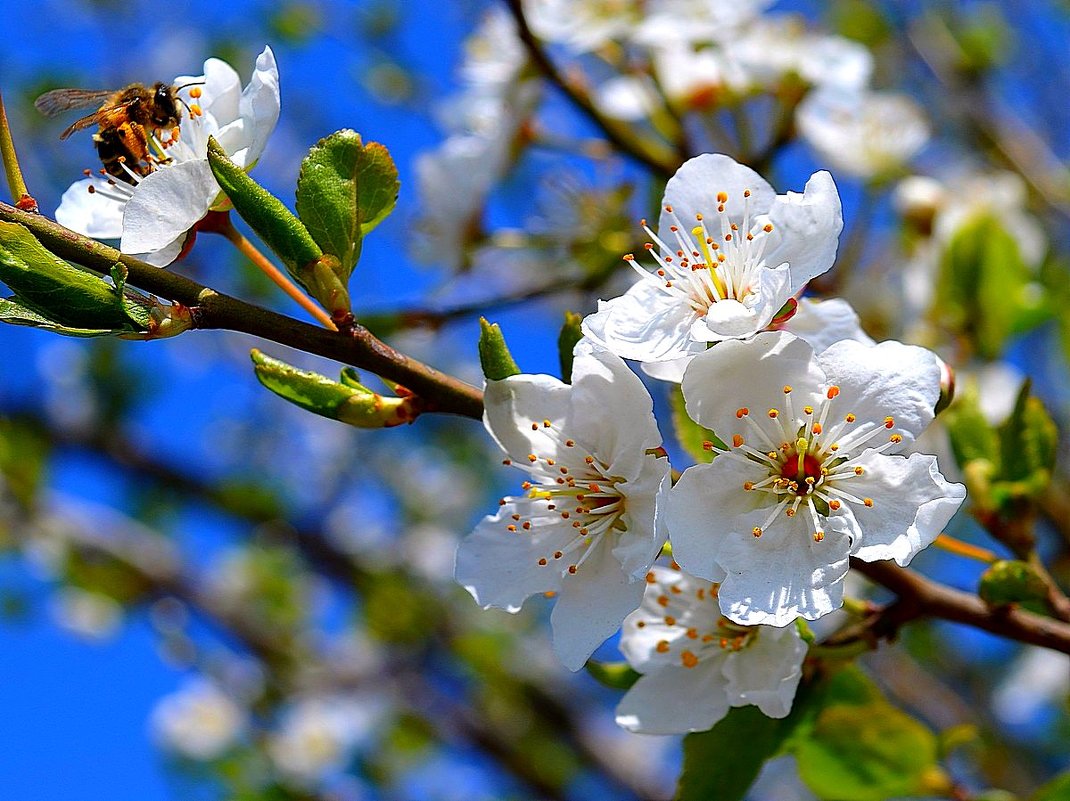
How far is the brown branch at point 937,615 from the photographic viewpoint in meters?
1.22

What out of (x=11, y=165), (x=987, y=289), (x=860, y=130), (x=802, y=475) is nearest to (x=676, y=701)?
(x=802, y=475)

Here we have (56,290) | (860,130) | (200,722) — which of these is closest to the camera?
(56,290)

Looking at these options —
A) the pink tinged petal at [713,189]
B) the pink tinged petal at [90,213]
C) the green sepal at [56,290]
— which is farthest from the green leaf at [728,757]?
the pink tinged petal at [90,213]

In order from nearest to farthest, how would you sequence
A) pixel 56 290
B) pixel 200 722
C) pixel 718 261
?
1. pixel 56 290
2. pixel 718 261
3. pixel 200 722

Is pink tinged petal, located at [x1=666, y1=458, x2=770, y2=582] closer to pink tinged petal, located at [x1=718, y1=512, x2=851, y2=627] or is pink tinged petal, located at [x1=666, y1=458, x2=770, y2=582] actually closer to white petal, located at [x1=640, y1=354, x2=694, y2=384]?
pink tinged petal, located at [x1=718, y1=512, x2=851, y2=627]

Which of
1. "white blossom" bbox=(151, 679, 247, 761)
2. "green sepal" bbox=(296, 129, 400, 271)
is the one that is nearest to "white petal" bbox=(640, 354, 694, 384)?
"green sepal" bbox=(296, 129, 400, 271)

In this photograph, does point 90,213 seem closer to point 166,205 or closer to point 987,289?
point 166,205

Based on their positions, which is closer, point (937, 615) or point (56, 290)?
point (56, 290)

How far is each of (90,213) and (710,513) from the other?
0.88 meters

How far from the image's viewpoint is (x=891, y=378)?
3.81 feet

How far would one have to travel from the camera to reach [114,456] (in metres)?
5.29

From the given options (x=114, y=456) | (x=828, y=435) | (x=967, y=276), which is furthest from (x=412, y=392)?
(x=114, y=456)

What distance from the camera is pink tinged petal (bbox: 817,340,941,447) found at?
1.16 metres

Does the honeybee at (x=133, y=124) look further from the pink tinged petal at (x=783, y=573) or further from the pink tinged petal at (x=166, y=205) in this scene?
the pink tinged petal at (x=783, y=573)
